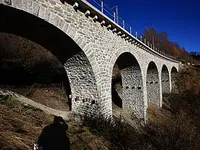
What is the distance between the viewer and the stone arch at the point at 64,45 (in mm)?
5723

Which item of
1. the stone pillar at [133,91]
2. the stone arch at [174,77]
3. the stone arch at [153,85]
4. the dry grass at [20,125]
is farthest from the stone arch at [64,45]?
the stone arch at [174,77]

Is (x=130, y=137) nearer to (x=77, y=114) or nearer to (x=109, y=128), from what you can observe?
(x=109, y=128)

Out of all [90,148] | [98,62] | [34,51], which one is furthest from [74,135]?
[34,51]

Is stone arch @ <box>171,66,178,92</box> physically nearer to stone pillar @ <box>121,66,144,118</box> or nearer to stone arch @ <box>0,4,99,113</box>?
stone pillar @ <box>121,66,144,118</box>

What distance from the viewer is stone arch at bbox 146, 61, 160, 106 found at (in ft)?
65.7

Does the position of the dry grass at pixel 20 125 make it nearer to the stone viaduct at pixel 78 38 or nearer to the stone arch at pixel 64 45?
the stone arch at pixel 64 45

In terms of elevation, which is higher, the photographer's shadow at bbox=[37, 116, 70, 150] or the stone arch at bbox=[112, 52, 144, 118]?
the stone arch at bbox=[112, 52, 144, 118]

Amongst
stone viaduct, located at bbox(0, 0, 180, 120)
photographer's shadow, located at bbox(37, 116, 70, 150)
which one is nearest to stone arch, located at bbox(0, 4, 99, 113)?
stone viaduct, located at bbox(0, 0, 180, 120)

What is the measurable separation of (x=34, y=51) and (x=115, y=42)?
939 centimetres

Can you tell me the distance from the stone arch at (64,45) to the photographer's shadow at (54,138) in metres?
1.53

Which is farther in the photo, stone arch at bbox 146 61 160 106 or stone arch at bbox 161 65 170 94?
stone arch at bbox 161 65 170 94

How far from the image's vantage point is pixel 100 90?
8.52m

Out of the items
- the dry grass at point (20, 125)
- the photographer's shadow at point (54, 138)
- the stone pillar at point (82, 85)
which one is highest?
the stone pillar at point (82, 85)

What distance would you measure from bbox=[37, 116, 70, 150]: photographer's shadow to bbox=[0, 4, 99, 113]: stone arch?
153cm
